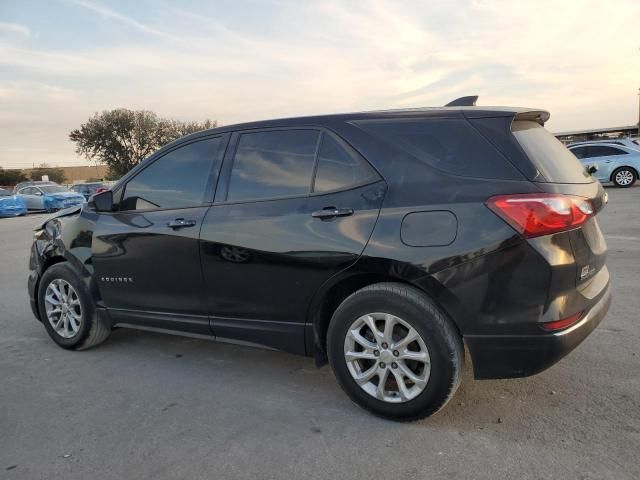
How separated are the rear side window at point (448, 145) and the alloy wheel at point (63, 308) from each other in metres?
2.89

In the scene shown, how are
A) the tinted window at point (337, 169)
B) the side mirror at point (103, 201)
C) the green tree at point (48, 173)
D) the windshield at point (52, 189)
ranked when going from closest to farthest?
1. the tinted window at point (337, 169)
2. the side mirror at point (103, 201)
3. the windshield at point (52, 189)
4. the green tree at point (48, 173)

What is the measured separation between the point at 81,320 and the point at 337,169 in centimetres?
262

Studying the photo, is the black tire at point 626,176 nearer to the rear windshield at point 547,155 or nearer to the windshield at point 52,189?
the rear windshield at point 547,155

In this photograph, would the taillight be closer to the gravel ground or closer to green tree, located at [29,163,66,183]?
the gravel ground

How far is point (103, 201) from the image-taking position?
4.21 meters

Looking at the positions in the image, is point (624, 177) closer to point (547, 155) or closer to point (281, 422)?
point (547, 155)

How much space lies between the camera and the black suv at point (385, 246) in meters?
2.71

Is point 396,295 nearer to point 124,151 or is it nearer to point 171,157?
point 171,157

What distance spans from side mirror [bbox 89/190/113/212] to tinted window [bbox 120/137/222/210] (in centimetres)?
10

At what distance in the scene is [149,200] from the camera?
13.3ft

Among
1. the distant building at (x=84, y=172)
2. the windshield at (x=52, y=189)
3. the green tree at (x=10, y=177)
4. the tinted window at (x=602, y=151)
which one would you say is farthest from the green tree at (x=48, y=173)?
the tinted window at (x=602, y=151)

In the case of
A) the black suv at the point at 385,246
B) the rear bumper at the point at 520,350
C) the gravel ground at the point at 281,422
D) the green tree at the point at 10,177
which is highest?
the black suv at the point at 385,246

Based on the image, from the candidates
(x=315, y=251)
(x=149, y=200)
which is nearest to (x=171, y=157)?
(x=149, y=200)

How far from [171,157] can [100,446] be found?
205cm
